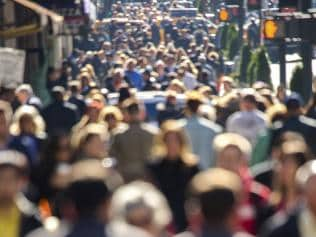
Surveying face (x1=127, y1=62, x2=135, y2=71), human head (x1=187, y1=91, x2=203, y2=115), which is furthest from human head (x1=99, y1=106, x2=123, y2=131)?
face (x1=127, y1=62, x2=135, y2=71)

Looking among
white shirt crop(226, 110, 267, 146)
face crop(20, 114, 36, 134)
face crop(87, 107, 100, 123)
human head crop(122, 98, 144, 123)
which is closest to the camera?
face crop(20, 114, 36, 134)

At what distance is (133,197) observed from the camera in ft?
26.5

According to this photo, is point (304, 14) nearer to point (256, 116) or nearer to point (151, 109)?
point (151, 109)

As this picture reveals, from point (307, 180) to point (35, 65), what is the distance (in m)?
27.0

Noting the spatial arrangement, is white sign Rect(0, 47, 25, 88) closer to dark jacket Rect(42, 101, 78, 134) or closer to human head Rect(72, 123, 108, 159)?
dark jacket Rect(42, 101, 78, 134)

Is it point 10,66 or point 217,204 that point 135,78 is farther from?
point 217,204

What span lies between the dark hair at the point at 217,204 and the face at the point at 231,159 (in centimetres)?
318

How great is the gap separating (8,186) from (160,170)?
3.27 metres

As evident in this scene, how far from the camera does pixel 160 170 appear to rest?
12227 millimetres

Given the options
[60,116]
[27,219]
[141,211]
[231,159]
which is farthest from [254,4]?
[141,211]

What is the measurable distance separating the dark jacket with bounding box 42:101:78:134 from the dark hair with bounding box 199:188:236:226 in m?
10.9

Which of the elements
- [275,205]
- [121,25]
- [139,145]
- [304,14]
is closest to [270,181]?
[275,205]

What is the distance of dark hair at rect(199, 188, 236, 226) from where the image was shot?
303 inches

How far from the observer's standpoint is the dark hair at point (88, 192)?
791 centimetres
